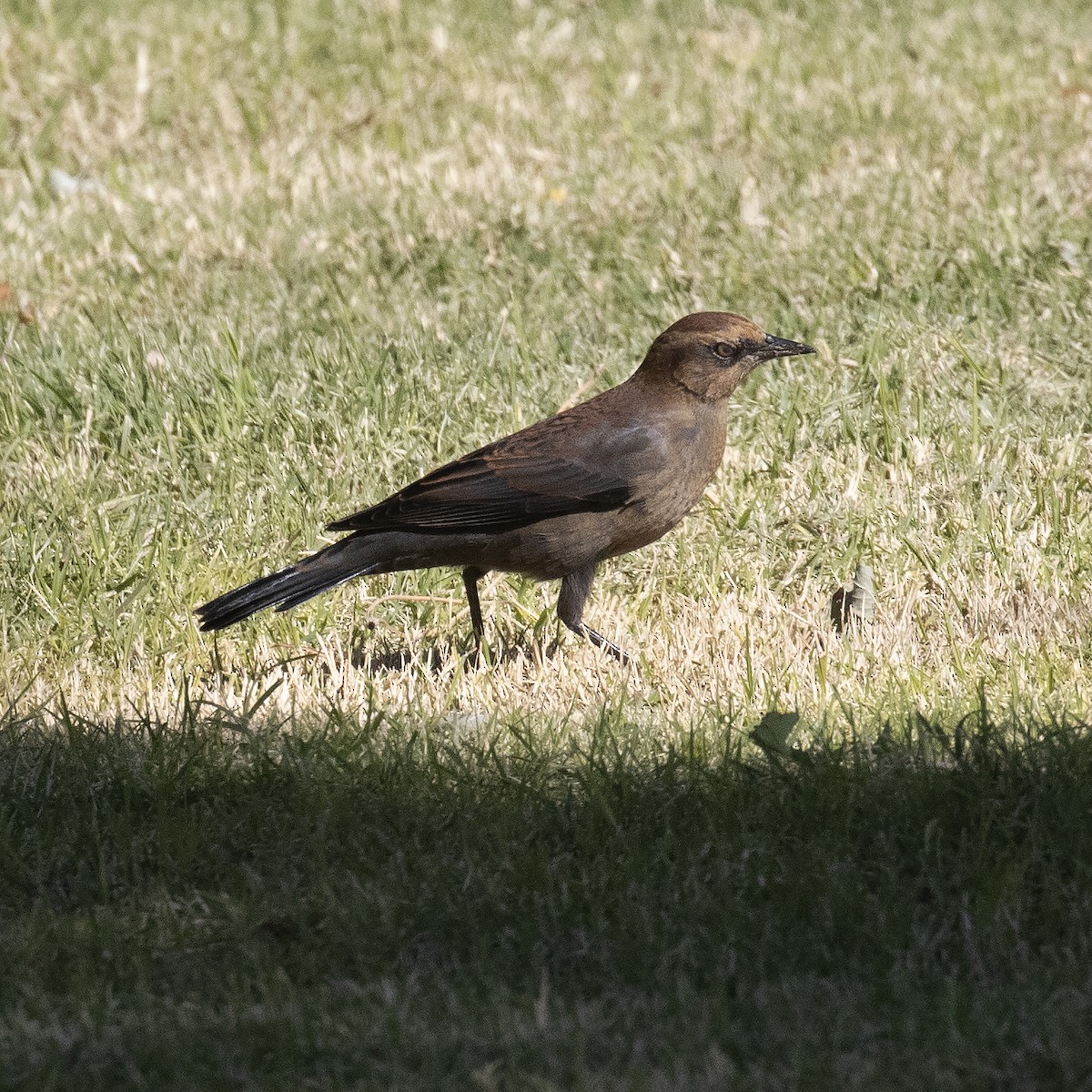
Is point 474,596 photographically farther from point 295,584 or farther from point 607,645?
point 295,584

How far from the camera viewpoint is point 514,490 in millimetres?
5707

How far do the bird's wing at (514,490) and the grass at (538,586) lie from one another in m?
0.48

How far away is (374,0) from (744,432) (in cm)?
595

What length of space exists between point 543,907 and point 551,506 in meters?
2.09

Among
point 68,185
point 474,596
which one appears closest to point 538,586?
point 474,596

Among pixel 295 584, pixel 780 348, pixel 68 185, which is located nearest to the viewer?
pixel 295 584

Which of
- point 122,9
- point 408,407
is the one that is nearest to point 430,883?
point 408,407

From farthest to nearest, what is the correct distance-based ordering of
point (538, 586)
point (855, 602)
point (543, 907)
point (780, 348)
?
point (538, 586), point (780, 348), point (855, 602), point (543, 907)

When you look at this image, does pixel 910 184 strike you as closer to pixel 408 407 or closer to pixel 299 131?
pixel 408 407

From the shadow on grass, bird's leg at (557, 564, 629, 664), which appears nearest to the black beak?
bird's leg at (557, 564, 629, 664)

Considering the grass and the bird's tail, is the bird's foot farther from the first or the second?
the bird's tail

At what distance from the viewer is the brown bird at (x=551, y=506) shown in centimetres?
562

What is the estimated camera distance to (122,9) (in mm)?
11773

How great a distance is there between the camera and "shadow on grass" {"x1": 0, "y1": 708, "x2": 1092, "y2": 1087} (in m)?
3.25
